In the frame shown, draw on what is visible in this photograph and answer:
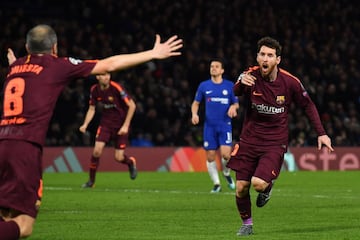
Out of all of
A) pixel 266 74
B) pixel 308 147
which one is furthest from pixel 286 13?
pixel 266 74

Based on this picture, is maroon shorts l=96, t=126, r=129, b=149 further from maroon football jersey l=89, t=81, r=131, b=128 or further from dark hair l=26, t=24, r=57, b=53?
dark hair l=26, t=24, r=57, b=53

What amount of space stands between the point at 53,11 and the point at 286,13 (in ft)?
26.5

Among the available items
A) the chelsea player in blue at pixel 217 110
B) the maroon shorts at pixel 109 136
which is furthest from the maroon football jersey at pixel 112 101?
the chelsea player in blue at pixel 217 110

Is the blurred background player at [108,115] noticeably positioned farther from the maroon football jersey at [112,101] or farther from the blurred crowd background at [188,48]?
the blurred crowd background at [188,48]

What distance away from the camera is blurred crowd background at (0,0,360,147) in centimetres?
2758

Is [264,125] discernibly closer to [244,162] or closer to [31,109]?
[244,162]

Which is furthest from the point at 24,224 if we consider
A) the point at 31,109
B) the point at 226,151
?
the point at 226,151

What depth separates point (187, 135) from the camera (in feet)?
91.9

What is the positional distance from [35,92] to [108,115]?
12.9m

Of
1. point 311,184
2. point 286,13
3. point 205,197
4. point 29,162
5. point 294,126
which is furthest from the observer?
point 286,13

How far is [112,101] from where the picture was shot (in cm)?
2056

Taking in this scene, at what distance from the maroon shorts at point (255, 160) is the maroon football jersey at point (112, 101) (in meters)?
8.73

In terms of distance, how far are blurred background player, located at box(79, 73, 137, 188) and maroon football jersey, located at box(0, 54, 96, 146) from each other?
1166cm

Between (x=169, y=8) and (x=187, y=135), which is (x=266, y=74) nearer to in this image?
(x=187, y=135)
